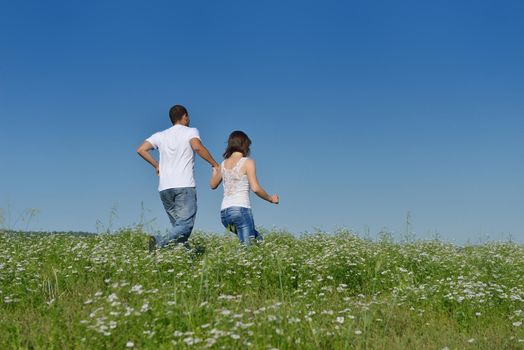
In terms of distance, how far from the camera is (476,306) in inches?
319

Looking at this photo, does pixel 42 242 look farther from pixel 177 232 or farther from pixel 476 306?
pixel 476 306

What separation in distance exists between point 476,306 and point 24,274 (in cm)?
695

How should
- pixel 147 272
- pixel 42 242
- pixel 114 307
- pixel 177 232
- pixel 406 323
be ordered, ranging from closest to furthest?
1. pixel 114 307
2. pixel 406 323
3. pixel 147 272
4. pixel 177 232
5. pixel 42 242

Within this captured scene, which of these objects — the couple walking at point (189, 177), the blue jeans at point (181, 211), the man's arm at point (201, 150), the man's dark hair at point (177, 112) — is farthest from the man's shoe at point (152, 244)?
the man's dark hair at point (177, 112)

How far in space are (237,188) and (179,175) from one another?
1.27 m

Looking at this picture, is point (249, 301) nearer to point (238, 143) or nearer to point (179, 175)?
point (238, 143)

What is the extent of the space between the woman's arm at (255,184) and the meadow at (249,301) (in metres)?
0.93

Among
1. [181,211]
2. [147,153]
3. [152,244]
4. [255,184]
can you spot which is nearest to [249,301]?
[255,184]

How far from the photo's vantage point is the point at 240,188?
35.5 feet

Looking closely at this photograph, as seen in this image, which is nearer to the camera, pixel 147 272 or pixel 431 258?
pixel 147 272

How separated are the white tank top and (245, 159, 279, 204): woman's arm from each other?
0.11 m

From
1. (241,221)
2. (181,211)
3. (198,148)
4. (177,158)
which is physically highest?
(198,148)

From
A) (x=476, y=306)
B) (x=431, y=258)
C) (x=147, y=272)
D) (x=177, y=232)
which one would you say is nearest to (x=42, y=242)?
(x=177, y=232)

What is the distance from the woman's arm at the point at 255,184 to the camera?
10695 mm
